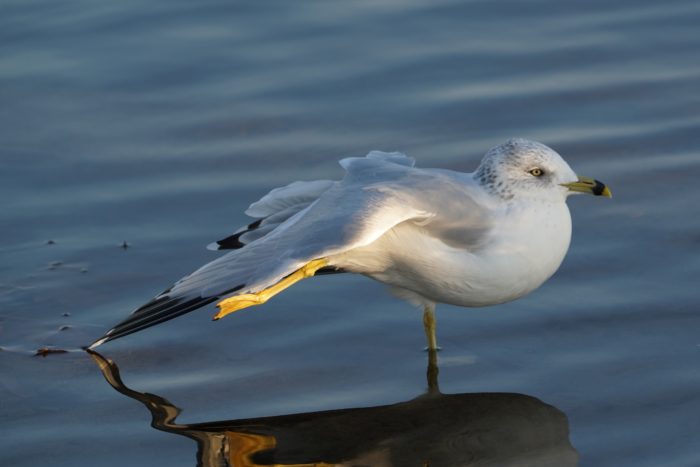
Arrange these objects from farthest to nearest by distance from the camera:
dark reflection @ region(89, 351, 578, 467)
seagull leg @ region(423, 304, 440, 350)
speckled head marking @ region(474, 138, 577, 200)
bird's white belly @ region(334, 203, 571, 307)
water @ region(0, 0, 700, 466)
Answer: seagull leg @ region(423, 304, 440, 350), speckled head marking @ region(474, 138, 577, 200), bird's white belly @ region(334, 203, 571, 307), water @ region(0, 0, 700, 466), dark reflection @ region(89, 351, 578, 467)

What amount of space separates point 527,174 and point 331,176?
6.57ft

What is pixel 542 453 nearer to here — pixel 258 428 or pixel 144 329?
pixel 258 428

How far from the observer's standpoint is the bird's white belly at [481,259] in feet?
18.2

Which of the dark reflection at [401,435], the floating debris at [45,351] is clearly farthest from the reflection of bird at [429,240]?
Result: the dark reflection at [401,435]

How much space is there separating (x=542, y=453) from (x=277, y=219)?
1.80 metres

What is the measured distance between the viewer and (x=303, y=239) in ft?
17.9

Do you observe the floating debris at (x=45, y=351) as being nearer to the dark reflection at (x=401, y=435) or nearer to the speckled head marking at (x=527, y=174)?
the dark reflection at (x=401, y=435)

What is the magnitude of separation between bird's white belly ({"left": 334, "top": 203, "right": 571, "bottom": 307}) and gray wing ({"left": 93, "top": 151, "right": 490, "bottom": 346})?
10 centimetres

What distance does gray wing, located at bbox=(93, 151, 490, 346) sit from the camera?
5.29m

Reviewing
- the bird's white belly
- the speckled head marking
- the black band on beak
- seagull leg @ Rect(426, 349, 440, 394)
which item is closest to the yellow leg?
the bird's white belly

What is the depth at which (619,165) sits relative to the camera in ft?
24.7

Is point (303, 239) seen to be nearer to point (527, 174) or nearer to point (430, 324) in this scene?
point (430, 324)

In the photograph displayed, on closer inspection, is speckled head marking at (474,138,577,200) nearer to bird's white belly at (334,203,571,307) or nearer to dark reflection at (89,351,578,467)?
bird's white belly at (334,203,571,307)

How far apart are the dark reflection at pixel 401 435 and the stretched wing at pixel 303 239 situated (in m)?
0.41
